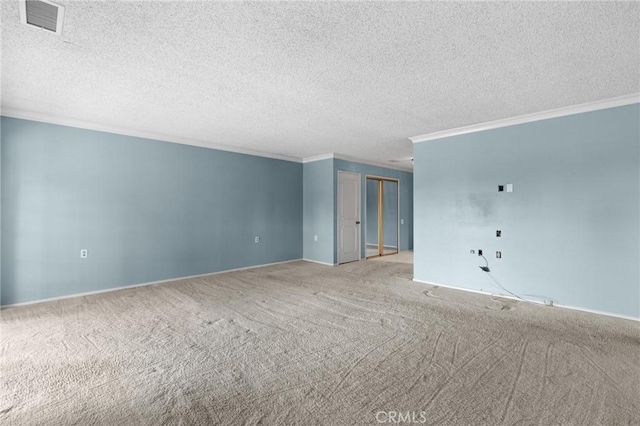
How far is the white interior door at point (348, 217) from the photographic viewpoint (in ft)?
22.9

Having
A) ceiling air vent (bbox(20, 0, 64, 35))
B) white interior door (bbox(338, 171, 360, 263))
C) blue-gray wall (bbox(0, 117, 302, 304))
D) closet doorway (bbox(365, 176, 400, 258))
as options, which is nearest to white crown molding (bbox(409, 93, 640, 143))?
white interior door (bbox(338, 171, 360, 263))

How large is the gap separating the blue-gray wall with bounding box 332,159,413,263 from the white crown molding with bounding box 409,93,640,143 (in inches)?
85.3

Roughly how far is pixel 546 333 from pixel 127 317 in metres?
4.46

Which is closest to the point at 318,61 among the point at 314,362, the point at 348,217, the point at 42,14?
the point at 42,14

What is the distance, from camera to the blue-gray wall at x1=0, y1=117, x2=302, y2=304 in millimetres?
3920

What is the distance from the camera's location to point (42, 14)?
6.35 feet

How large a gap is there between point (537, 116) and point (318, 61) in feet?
→ 10.3

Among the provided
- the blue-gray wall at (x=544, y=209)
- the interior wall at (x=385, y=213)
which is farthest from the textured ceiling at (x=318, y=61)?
the interior wall at (x=385, y=213)

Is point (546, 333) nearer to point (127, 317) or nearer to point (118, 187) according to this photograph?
point (127, 317)

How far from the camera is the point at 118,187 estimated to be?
4672 mm

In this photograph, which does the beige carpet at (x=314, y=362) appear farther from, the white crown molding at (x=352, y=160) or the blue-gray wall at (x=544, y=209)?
the white crown molding at (x=352, y=160)

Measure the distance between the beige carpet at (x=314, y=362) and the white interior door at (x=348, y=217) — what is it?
9.67ft

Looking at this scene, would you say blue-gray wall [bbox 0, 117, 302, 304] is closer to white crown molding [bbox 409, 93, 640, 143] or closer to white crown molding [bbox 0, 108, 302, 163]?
white crown molding [bbox 0, 108, 302, 163]

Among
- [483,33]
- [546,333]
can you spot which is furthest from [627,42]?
[546,333]
